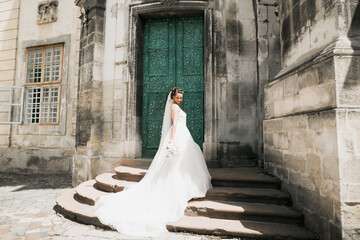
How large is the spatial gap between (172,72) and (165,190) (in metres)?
3.23

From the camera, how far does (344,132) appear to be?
222cm

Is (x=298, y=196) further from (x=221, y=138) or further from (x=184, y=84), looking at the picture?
(x=184, y=84)

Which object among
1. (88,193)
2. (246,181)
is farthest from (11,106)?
(246,181)

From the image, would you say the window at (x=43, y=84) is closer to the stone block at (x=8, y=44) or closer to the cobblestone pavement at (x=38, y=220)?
the stone block at (x=8, y=44)

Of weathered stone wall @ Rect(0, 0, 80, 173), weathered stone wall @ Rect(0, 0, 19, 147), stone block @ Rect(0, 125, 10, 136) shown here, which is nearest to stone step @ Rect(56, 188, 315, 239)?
weathered stone wall @ Rect(0, 0, 80, 173)

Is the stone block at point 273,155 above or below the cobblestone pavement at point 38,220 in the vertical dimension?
above

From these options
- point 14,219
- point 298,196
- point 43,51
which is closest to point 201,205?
point 298,196

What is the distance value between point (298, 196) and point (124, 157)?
12.5 ft

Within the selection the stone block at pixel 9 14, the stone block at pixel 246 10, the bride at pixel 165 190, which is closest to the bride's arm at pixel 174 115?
the bride at pixel 165 190

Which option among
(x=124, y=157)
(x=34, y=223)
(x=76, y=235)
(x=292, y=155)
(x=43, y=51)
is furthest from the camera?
(x=43, y=51)

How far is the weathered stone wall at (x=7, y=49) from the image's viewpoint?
8328mm

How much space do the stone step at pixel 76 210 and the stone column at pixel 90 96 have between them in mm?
1293

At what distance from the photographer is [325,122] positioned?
239 centimetres

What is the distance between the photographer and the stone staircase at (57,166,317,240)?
8.95 ft
